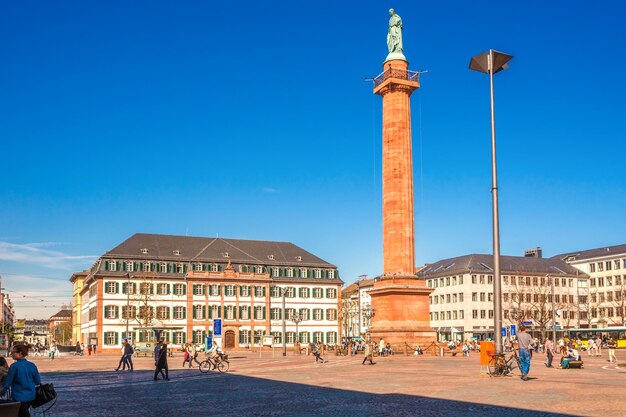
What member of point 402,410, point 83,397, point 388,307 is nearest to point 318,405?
point 402,410

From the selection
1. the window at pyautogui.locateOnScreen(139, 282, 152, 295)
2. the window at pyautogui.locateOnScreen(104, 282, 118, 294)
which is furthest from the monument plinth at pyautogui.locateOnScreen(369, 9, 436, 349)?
the window at pyautogui.locateOnScreen(104, 282, 118, 294)

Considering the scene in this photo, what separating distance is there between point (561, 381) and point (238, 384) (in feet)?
35.5

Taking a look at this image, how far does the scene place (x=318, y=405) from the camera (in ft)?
61.4

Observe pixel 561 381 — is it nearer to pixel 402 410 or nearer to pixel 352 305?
pixel 402 410

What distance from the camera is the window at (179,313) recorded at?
100m

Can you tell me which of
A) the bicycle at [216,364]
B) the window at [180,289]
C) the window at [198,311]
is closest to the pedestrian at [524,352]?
the bicycle at [216,364]

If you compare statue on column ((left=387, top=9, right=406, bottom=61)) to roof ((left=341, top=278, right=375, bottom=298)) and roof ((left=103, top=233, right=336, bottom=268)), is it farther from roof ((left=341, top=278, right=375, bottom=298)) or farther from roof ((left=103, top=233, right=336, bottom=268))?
roof ((left=341, top=278, right=375, bottom=298))

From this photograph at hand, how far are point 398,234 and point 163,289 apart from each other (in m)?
52.0

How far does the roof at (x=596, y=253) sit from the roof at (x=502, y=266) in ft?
13.5

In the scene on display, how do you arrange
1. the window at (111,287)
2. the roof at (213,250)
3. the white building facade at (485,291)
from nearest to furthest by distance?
the window at (111,287), the roof at (213,250), the white building facade at (485,291)

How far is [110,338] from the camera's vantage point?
9712 centimetres

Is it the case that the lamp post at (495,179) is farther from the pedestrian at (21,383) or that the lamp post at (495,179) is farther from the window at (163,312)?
the window at (163,312)

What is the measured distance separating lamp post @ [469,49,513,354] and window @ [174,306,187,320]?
77.6 meters

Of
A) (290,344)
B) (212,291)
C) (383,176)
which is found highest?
(383,176)
